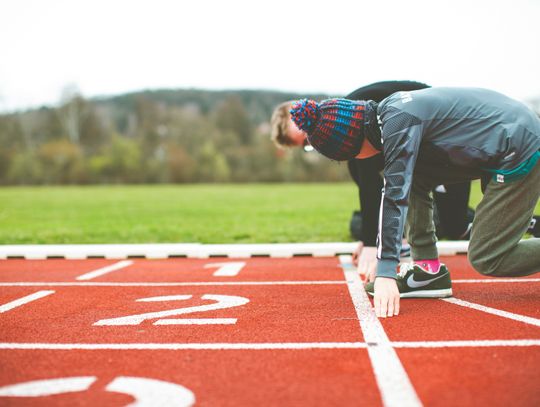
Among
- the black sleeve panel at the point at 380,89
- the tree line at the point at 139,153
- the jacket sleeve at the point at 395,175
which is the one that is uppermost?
the black sleeve panel at the point at 380,89

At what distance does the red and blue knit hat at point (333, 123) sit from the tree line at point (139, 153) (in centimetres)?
5758

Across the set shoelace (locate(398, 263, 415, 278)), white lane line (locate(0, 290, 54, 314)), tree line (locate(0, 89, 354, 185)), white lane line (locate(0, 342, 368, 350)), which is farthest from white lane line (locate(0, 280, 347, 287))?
tree line (locate(0, 89, 354, 185))

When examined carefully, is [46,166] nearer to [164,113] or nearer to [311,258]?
[164,113]

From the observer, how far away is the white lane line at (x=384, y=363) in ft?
6.87

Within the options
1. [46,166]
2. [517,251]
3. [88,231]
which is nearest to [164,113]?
[46,166]

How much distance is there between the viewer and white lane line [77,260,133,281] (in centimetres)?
521

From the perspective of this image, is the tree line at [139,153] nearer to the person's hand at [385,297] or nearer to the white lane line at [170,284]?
the white lane line at [170,284]

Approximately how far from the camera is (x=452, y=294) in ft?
13.3

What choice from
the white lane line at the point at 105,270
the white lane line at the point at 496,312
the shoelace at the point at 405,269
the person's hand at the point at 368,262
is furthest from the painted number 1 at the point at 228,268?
the white lane line at the point at 496,312

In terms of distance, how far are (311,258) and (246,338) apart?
3.52 m

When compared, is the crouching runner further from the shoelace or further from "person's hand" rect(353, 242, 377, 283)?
"person's hand" rect(353, 242, 377, 283)

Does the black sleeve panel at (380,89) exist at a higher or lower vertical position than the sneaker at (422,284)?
higher

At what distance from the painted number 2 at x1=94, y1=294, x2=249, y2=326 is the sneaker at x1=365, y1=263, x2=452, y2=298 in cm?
108

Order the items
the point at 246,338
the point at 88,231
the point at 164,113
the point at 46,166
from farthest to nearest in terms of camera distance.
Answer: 1. the point at 164,113
2. the point at 46,166
3. the point at 88,231
4. the point at 246,338
